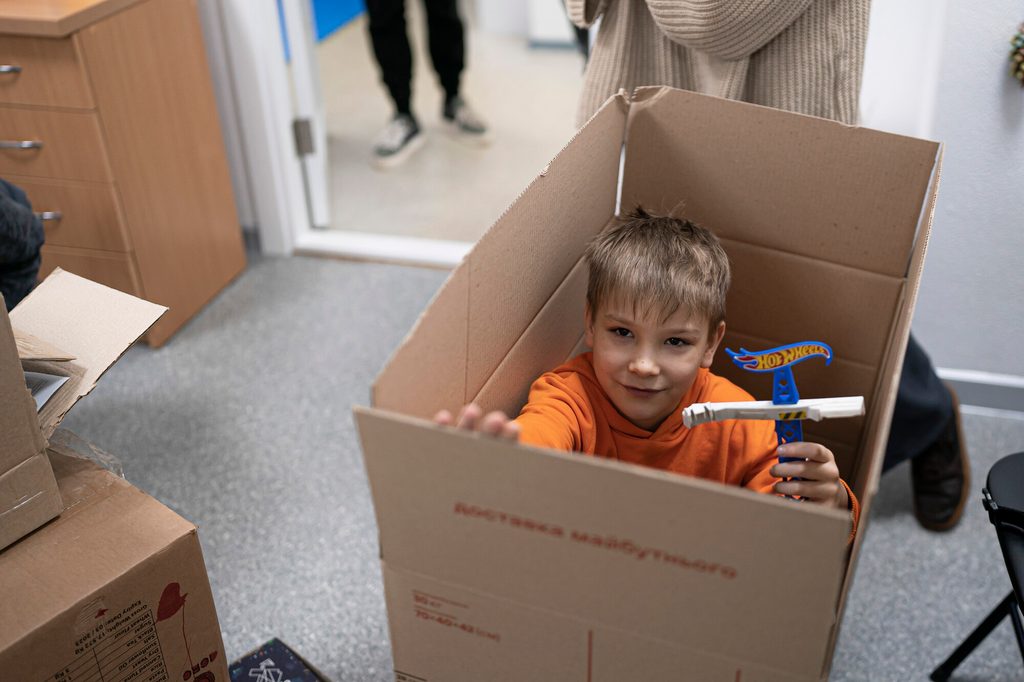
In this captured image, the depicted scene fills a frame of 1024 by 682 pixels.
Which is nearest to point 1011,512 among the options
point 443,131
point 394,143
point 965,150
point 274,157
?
point 965,150

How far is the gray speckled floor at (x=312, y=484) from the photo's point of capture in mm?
1471

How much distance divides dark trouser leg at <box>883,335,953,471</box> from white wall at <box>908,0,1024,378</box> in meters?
0.21

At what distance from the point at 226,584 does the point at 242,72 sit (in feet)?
4.29

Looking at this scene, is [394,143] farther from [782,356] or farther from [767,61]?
[782,356]

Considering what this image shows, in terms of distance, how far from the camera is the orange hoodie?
112cm

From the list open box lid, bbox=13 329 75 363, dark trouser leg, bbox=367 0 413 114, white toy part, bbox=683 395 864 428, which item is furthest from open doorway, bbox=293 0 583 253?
white toy part, bbox=683 395 864 428

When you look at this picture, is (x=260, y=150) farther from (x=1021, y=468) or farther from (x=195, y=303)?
(x=1021, y=468)

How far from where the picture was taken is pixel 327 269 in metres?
2.48

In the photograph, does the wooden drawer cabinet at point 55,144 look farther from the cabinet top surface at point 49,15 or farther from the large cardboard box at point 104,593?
the large cardboard box at point 104,593

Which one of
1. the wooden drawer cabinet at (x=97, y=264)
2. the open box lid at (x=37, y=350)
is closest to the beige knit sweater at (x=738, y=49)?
the open box lid at (x=37, y=350)

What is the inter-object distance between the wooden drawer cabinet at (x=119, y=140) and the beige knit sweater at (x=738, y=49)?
1.02m

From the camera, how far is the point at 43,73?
183cm

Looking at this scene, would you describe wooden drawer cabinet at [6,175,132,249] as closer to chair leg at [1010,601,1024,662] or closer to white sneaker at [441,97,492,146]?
white sneaker at [441,97,492,146]

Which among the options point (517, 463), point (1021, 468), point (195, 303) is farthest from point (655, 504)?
point (195, 303)
